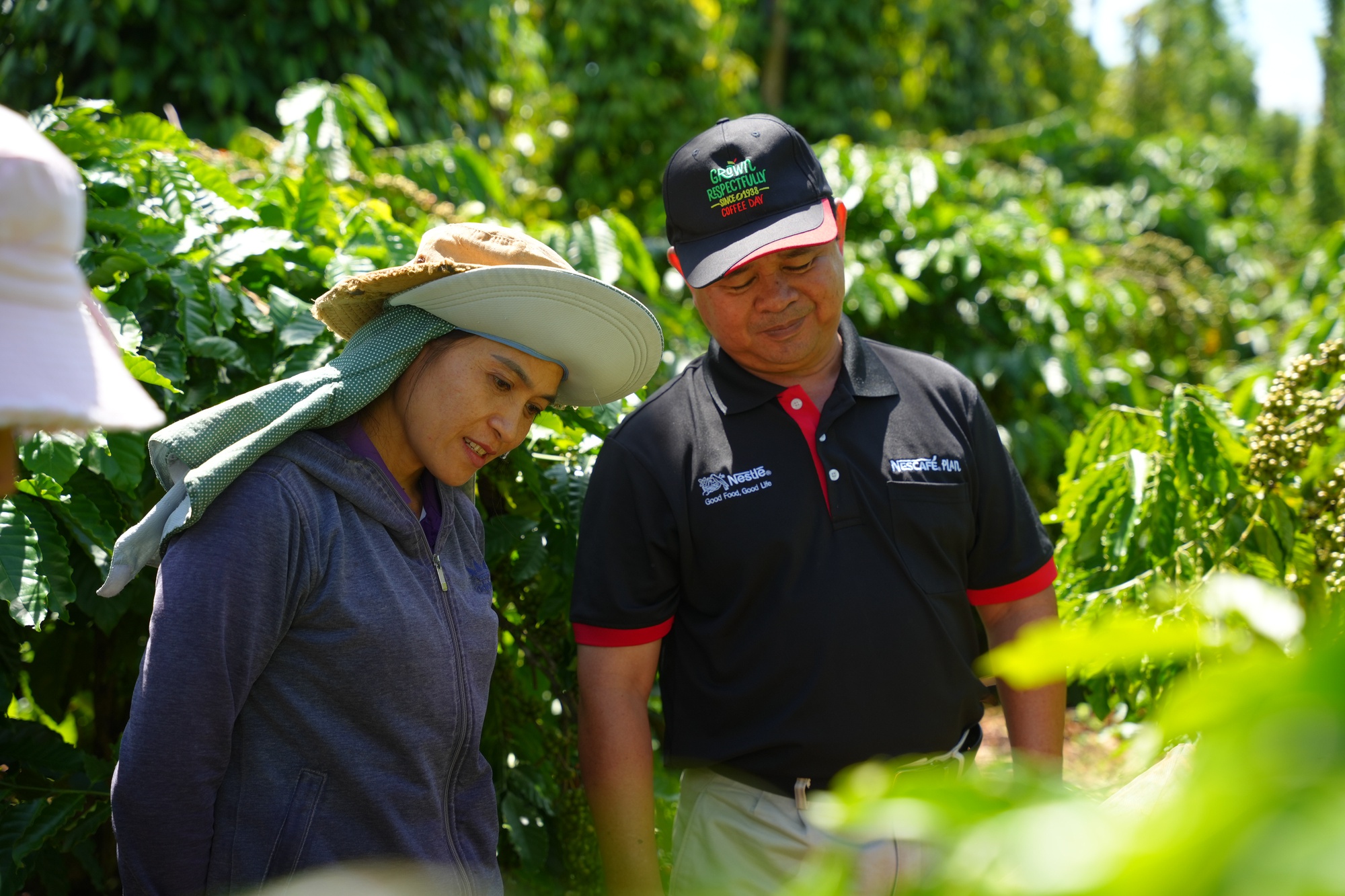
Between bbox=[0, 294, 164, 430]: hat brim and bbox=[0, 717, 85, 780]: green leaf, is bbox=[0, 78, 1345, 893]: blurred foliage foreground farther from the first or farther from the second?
bbox=[0, 294, 164, 430]: hat brim

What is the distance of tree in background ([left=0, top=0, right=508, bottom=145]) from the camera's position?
4.18 meters

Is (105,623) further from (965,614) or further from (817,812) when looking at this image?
(817,812)

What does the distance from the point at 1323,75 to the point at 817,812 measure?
16249 millimetres

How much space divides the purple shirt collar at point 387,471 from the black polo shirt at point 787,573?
14.0 inches

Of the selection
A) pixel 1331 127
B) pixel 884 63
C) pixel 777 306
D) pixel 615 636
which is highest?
pixel 884 63

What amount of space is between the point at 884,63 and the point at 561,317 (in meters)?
8.48

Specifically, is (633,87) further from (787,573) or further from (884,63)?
(787,573)

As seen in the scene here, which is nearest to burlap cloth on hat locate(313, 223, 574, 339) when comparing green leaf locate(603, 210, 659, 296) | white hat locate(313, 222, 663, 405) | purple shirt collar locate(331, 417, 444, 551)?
white hat locate(313, 222, 663, 405)

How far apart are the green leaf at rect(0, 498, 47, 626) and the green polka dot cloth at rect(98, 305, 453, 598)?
0.29 m

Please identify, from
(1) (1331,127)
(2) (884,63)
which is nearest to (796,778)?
(2) (884,63)

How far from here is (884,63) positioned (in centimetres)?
948

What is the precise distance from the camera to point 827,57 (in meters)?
9.36

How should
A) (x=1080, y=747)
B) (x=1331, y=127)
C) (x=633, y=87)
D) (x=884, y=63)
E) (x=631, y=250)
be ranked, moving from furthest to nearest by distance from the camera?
(x=1331, y=127), (x=884, y=63), (x=633, y=87), (x=1080, y=747), (x=631, y=250)

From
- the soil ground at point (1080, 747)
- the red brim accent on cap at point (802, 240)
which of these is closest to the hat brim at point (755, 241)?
the red brim accent on cap at point (802, 240)
